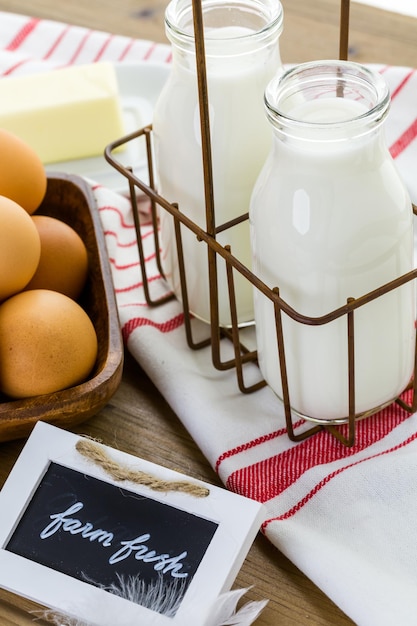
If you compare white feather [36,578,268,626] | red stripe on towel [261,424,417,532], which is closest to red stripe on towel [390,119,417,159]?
red stripe on towel [261,424,417,532]

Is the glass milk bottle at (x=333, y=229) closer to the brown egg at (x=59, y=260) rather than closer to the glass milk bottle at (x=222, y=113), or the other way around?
the glass milk bottle at (x=222, y=113)

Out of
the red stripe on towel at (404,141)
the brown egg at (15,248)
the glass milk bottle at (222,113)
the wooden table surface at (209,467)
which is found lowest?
the wooden table surface at (209,467)

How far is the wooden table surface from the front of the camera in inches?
21.2

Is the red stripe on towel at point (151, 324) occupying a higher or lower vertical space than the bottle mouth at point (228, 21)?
lower

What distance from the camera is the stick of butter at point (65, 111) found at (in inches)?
35.4

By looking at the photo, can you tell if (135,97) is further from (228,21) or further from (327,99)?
(327,99)

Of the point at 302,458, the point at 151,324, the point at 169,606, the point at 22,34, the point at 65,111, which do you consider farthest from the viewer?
the point at 22,34

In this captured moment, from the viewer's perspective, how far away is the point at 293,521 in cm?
57

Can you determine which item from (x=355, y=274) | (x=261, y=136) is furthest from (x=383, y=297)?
(x=261, y=136)

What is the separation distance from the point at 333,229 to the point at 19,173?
26 centimetres

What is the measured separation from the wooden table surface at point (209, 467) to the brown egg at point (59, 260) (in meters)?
0.08

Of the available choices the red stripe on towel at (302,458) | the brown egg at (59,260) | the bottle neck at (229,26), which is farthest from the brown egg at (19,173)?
the red stripe on towel at (302,458)

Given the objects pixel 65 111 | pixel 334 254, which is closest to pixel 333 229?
pixel 334 254

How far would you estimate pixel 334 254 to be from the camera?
1.70 ft
